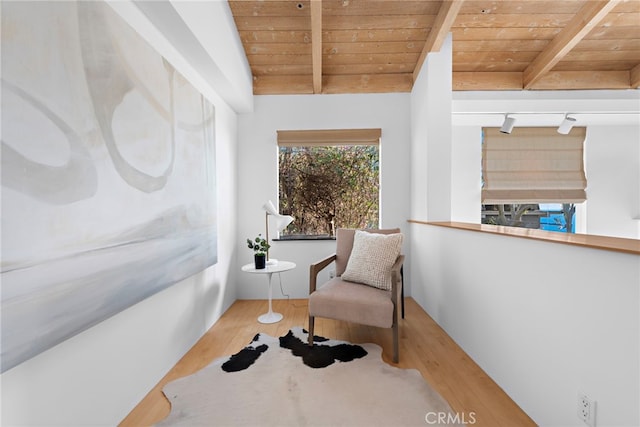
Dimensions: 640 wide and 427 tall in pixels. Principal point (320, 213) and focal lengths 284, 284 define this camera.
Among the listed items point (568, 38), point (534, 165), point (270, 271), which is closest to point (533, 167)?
point (534, 165)

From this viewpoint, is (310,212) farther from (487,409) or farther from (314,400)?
(487,409)

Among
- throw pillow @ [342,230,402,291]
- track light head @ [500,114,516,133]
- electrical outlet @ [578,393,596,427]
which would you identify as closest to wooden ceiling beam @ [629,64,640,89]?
track light head @ [500,114,516,133]

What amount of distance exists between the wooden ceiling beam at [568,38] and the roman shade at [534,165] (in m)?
0.85

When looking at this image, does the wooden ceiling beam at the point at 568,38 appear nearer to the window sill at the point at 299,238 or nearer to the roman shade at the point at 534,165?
the roman shade at the point at 534,165

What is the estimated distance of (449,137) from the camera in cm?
279

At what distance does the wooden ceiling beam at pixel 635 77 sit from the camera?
10.7 feet

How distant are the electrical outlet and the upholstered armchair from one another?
94 cm

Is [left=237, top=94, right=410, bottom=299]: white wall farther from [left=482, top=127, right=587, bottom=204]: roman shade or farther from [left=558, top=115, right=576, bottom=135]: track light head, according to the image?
[left=558, top=115, right=576, bottom=135]: track light head

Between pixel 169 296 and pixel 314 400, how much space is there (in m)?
1.11

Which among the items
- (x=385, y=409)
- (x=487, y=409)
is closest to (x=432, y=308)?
(x=487, y=409)

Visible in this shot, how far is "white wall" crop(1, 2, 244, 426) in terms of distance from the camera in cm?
101

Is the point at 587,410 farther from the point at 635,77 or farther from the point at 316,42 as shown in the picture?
the point at 635,77

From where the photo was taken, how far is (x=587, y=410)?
1.11 meters

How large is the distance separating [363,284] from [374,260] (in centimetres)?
21
